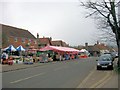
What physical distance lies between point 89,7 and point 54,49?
28199mm

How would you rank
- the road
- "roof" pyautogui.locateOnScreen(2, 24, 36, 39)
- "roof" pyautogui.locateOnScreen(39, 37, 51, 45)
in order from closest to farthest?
1. the road
2. "roof" pyautogui.locateOnScreen(2, 24, 36, 39)
3. "roof" pyautogui.locateOnScreen(39, 37, 51, 45)

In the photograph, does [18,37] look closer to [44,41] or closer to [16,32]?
[16,32]

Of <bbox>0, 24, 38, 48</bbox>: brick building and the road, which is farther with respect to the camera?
<bbox>0, 24, 38, 48</bbox>: brick building

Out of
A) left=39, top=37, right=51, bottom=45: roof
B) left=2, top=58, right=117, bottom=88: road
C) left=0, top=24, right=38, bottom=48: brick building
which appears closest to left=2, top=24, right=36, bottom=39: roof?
left=0, top=24, right=38, bottom=48: brick building

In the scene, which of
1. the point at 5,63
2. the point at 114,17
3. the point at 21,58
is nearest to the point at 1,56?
the point at 5,63

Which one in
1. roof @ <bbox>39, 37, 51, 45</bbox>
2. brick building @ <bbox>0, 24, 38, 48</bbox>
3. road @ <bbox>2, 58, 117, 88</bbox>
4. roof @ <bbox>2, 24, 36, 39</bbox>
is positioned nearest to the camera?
road @ <bbox>2, 58, 117, 88</bbox>

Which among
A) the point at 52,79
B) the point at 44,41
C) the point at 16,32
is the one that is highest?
the point at 16,32

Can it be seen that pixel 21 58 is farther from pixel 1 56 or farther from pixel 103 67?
pixel 103 67

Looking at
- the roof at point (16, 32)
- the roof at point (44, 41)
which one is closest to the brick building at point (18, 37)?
the roof at point (16, 32)

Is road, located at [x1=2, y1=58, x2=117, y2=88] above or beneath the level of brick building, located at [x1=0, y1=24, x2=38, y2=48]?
beneath

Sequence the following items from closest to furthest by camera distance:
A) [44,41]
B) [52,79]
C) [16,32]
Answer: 1. [52,79]
2. [16,32]
3. [44,41]

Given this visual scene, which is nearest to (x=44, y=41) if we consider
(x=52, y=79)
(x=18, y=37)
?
(x=18, y=37)

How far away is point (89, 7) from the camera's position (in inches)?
1172

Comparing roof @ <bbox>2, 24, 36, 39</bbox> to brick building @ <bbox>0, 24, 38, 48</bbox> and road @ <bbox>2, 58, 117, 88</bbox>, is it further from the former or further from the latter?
road @ <bbox>2, 58, 117, 88</bbox>
